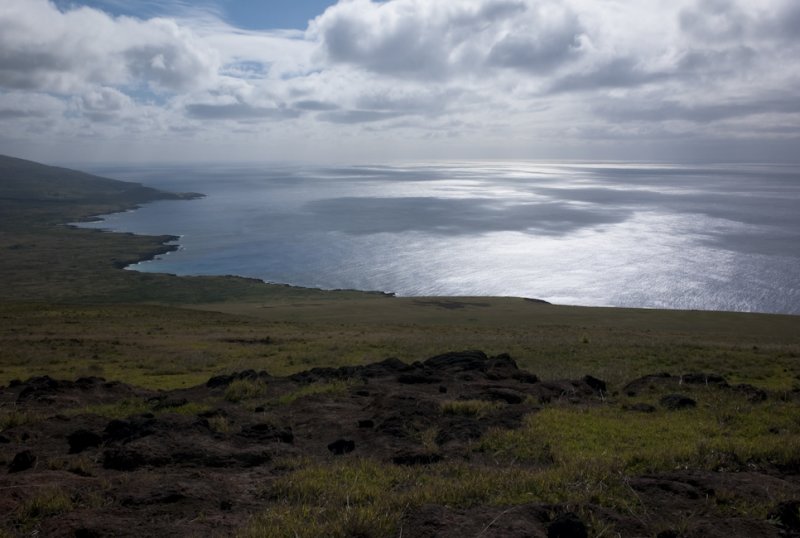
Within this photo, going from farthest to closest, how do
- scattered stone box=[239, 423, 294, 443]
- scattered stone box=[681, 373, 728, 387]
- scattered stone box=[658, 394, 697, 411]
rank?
scattered stone box=[681, 373, 728, 387]
scattered stone box=[658, 394, 697, 411]
scattered stone box=[239, 423, 294, 443]

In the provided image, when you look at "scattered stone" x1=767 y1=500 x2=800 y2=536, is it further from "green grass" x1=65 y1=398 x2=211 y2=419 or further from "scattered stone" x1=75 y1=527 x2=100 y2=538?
"green grass" x1=65 y1=398 x2=211 y2=419

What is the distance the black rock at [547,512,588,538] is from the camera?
21.2 ft

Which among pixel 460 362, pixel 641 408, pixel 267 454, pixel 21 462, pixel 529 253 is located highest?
pixel 21 462

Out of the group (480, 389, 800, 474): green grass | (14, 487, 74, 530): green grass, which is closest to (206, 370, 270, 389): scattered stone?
(480, 389, 800, 474): green grass

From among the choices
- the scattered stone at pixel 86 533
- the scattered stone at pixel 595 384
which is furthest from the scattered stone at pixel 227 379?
the scattered stone at pixel 86 533

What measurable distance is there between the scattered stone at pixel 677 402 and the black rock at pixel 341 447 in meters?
8.29

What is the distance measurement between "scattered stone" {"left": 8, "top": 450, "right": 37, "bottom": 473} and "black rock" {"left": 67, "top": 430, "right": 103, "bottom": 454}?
0.97 m

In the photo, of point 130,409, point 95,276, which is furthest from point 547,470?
point 95,276

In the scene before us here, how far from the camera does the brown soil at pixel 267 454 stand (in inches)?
271

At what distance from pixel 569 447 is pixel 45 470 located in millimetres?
8959

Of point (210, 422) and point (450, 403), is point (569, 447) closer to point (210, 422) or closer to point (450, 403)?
point (450, 403)

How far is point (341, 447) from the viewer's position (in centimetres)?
1054

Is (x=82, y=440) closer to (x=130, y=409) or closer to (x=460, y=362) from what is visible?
(x=130, y=409)

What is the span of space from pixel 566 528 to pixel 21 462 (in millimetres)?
8510
